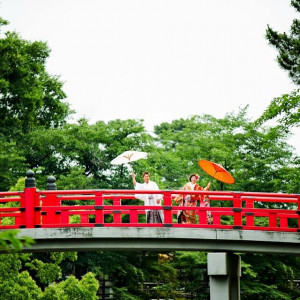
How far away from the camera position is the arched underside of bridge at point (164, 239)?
17.4 meters

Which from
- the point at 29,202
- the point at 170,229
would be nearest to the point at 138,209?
the point at 170,229

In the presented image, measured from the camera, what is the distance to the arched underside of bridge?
17406 mm

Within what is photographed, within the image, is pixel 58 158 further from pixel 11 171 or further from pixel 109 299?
pixel 109 299

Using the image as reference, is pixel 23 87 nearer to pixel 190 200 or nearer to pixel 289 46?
pixel 289 46

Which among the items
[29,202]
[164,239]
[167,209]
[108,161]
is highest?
[108,161]

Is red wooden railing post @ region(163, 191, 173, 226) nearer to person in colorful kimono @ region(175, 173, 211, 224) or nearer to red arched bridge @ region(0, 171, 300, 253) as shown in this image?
red arched bridge @ region(0, 171, 300, 253)

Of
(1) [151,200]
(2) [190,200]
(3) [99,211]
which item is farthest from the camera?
(2) [190,200]

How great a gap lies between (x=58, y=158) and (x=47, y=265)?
388 inches

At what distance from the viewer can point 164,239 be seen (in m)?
17.7

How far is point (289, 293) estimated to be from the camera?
35.8m

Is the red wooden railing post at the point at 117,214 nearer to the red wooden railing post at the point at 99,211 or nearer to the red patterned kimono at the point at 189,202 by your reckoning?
the red wooden railing post at the point at 99,211

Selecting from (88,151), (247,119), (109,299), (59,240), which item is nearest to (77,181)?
(88,151)

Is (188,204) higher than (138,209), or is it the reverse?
(188,204)

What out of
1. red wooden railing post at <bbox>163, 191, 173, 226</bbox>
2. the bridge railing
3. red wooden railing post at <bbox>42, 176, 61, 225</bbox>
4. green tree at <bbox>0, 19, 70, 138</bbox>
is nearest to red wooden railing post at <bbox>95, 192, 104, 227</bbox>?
the bridge railing
